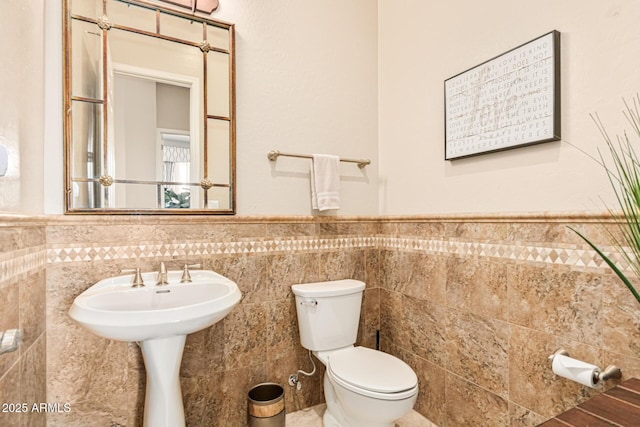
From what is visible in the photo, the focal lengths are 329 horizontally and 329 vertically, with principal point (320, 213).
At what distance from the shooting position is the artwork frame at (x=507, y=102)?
1.26 m

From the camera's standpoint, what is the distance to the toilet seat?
131cm

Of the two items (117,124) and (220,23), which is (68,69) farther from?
(220,23)

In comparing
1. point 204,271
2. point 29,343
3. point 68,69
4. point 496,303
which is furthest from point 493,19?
point 29,343

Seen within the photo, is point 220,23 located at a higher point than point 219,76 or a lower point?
higher

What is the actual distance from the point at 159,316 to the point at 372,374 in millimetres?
913

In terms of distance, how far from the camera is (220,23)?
1.68 meters

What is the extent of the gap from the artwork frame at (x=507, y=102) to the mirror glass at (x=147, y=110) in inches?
44.8

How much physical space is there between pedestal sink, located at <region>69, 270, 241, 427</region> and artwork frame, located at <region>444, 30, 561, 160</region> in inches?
50.2

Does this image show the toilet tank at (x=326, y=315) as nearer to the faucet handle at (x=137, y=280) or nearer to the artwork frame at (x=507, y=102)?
the faucet handle at (x=137, y=280)

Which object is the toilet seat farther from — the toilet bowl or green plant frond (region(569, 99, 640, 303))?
green plant frond (region(569, 99, 640, 303))

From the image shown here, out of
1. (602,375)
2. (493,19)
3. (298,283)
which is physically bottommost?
(602,375)

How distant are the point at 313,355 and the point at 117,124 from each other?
5.10 feet

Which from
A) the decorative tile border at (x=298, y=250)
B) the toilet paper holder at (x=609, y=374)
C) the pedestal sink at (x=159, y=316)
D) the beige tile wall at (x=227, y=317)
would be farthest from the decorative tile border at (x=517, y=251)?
the pedestal sink at (x=159, y=316)

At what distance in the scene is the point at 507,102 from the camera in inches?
55.7
